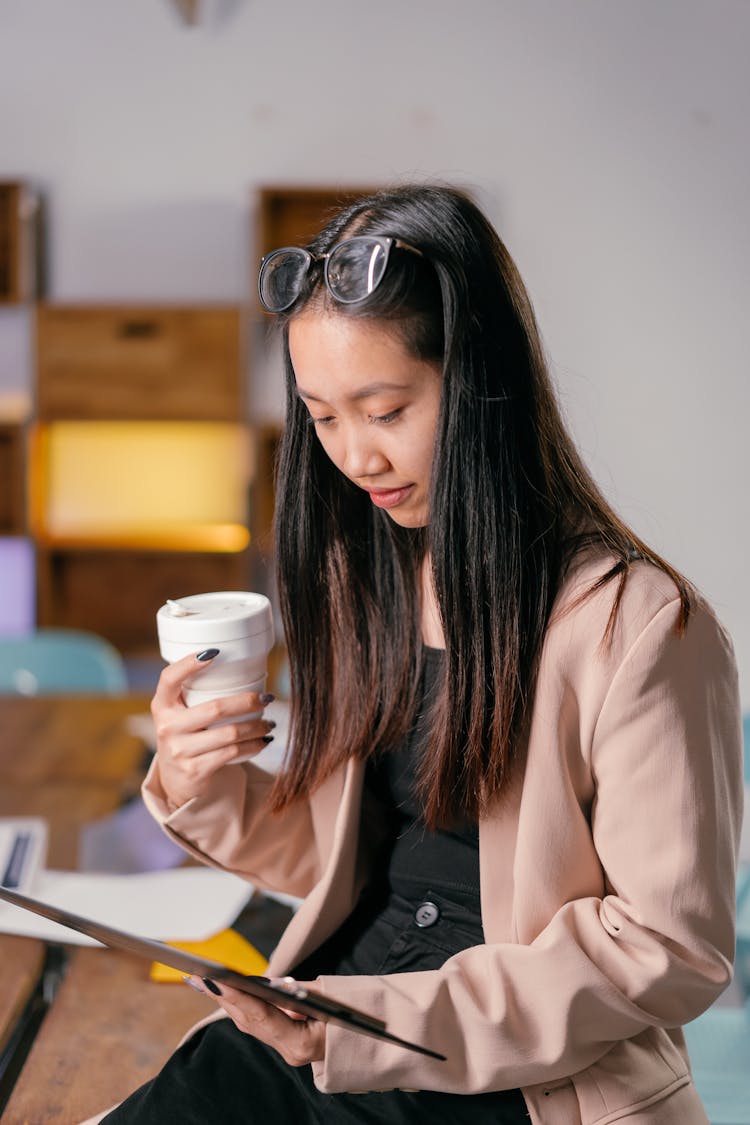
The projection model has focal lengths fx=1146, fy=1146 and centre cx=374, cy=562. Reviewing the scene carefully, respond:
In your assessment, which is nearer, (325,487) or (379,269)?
(379,269)

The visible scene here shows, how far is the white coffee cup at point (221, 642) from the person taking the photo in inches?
41.0

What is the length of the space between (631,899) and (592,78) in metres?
3.81

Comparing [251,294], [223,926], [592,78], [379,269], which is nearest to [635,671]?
[379,269]

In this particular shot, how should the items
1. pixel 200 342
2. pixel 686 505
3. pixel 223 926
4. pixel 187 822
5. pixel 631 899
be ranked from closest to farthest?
pixel 631 899 → pixel 187 822 → pixel 223 926 → pixel 200 342 → pixel 686 505

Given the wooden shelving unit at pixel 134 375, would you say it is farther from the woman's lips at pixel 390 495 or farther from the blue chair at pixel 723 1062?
the woman's lips at pixel 390 495

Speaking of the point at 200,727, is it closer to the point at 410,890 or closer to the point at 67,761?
the point at 410,890

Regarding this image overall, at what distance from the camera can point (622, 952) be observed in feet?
3.00

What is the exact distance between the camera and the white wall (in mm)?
4062

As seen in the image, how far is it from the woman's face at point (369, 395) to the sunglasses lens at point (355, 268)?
0.08 feet

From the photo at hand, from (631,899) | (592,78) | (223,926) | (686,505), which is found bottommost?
(686,505)

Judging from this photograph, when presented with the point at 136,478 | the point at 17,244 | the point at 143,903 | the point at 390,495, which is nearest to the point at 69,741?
the point at 143,903

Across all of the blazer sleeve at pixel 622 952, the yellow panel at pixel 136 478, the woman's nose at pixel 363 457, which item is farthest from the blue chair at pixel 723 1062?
the yellow panel at pixel 136 478

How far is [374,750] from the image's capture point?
1.21m

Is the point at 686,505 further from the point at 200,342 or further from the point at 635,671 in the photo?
the point at 635,671
